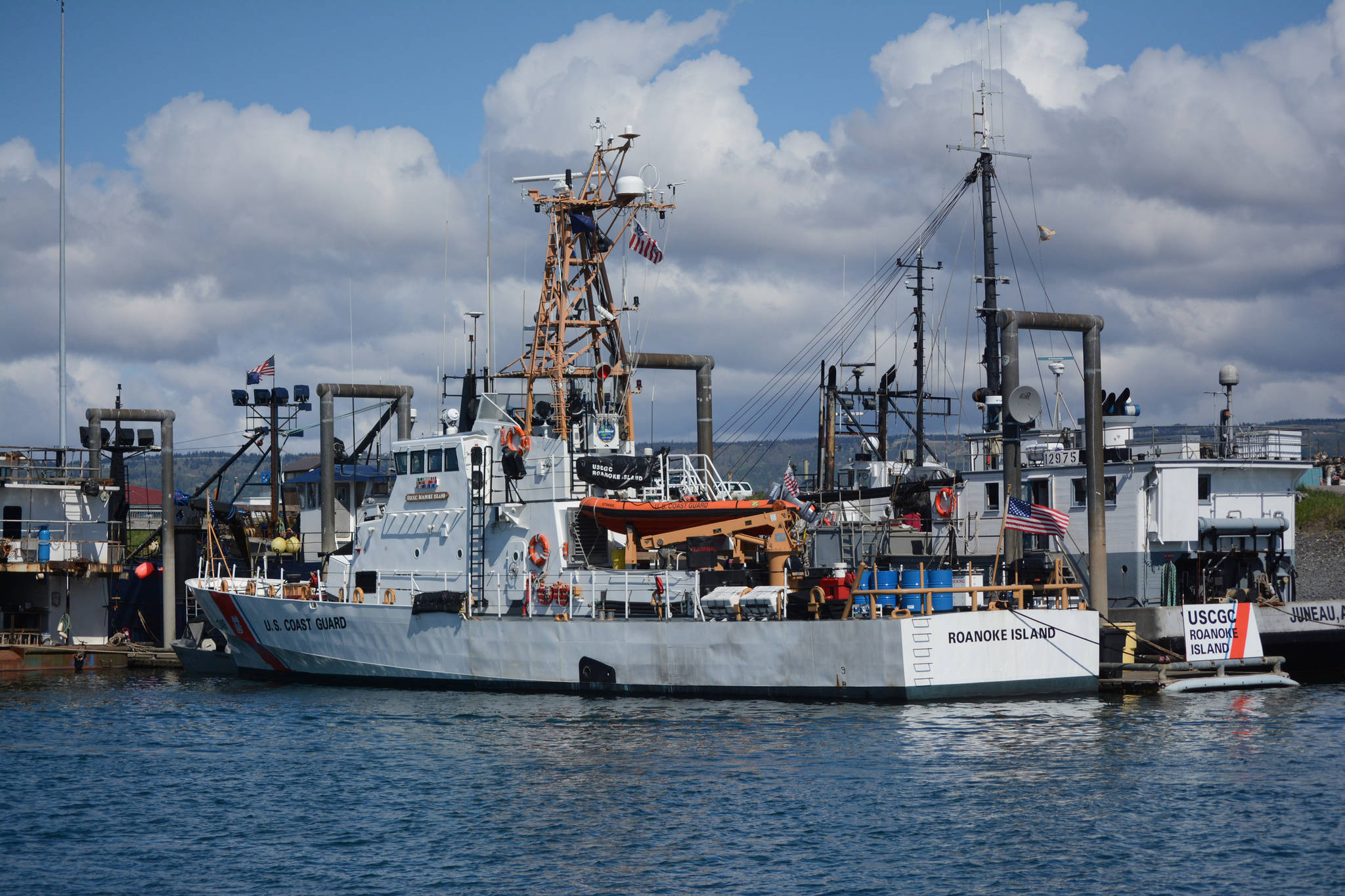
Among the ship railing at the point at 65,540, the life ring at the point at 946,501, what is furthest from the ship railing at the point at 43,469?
the life ring at the point at 946,501

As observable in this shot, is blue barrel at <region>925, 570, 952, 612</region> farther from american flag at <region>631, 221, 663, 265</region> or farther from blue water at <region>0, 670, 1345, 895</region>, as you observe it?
american flag at <region>631, 221, 663, 265</region>

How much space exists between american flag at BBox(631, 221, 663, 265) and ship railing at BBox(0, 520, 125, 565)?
63.8 ft

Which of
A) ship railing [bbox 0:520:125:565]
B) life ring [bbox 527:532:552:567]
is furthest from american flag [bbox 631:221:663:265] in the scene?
ship railing [bbox 0:520:125:565]

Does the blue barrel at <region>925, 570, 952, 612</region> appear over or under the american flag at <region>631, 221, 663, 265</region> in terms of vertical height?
under

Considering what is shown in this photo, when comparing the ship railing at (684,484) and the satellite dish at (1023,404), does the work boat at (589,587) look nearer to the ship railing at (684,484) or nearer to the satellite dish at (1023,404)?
the ship railing at (684,484)

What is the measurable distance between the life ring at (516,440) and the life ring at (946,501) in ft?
40.3

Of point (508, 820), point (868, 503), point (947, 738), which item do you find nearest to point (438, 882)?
point (508, 820)

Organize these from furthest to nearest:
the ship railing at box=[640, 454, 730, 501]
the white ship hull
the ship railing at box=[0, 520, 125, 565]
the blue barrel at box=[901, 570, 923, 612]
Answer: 1. the ship railing at box=[0, 520, 125, 565]
2. the ship railing at box=[640, 454, 730, 501]
3. the blue barrel at box=[901, 570, 923, 612]
4. the white ship hull

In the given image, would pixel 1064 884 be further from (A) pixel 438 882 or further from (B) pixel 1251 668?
(B) pixel 1251 668

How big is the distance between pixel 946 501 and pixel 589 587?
12409 millimetres

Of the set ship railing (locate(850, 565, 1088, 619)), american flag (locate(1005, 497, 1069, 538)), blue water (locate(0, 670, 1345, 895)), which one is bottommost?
blue water (locate(0, 670, 1345, 895))

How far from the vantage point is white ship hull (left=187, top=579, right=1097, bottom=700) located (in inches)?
1107

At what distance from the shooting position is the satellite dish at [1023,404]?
30.3 metres

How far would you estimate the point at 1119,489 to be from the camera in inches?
1487
